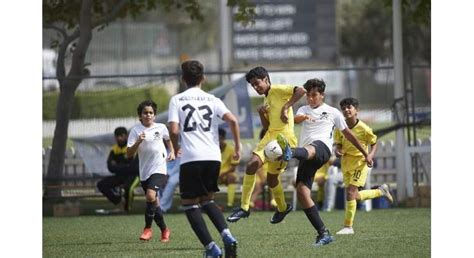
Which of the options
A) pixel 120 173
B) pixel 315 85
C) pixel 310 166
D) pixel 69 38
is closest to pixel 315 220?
pixel 310 166

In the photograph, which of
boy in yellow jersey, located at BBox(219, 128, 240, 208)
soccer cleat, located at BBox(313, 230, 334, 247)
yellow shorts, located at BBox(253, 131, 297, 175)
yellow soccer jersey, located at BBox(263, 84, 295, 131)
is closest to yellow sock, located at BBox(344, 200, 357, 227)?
yellow shorts, located at BBox(253, 131, 297, 175)

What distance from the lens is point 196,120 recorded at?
35.1 feet

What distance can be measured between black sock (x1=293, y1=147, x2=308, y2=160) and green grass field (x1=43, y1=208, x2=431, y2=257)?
0.82m

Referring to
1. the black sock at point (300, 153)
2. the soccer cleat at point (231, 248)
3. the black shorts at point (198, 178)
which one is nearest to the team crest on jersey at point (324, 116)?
the black sock at point (300, 153)

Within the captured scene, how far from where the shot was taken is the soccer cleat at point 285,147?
39.9 ft

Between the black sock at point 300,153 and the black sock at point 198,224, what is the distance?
1.67 metres

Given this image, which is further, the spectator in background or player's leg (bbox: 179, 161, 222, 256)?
the spectator in background

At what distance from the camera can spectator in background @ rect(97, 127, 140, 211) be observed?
17891 mm

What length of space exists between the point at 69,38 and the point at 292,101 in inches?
283

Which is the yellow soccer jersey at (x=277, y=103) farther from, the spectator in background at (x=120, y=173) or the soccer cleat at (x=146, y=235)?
the spectator in background at (x=120, y=173)

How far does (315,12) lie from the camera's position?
2744 centimetres

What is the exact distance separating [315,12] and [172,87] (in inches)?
217

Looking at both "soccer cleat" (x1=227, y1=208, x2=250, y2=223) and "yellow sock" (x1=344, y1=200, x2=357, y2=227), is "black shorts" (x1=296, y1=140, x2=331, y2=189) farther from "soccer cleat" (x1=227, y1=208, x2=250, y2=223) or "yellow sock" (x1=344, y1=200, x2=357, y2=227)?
"yellow sock" (x1=344, y1=200, x2=357, y2=227)
